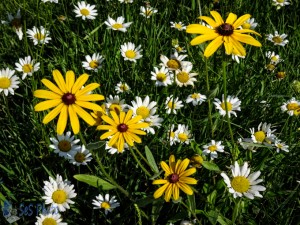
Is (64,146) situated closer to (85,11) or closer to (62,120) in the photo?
(62,120)

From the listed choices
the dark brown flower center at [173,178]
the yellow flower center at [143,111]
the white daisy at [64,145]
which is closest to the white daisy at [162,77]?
the yellow flower center at [143,111]

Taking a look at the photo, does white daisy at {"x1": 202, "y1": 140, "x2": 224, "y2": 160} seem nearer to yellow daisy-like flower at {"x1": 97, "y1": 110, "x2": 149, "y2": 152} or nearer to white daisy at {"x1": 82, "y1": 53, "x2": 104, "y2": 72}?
yellow daisy-like flower at {"x1": 97, "y1": 110, "x2": 149, "y2": 152}

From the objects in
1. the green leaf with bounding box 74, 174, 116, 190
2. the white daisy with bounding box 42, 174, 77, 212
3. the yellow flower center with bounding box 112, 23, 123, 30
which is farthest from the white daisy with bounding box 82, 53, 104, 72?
the green leaf with bounding box 74, 174, 116, 190

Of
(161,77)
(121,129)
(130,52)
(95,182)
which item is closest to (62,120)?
(121,129)

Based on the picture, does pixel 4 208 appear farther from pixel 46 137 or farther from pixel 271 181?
pixel 271 181

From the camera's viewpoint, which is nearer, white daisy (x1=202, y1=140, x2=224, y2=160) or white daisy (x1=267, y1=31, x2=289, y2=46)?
white daisy (x1=202, y1=140, x2=224, y2=160)

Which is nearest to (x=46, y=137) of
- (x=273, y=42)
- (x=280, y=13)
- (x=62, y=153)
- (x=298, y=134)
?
(x=62, y=153)

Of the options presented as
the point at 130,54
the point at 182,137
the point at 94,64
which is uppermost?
the point at 130,54
